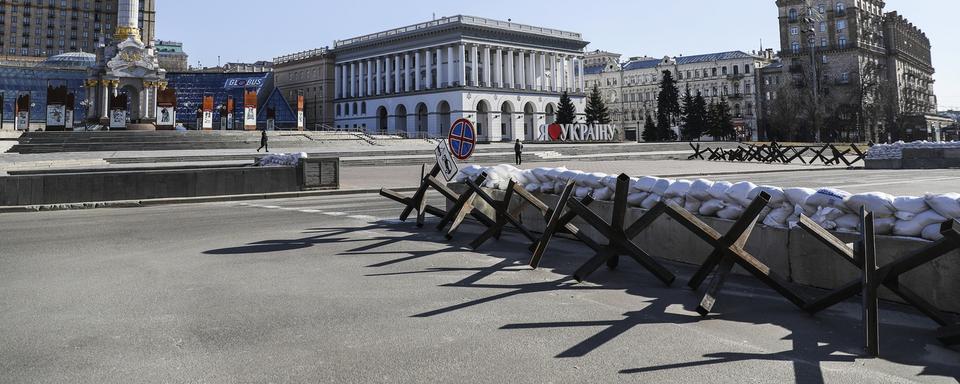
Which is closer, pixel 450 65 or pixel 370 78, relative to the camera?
pixel 450 65

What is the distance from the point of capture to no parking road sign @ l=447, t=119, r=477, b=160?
401 inches

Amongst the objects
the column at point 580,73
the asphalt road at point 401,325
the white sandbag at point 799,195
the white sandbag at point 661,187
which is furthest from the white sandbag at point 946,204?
the column at point 580,73

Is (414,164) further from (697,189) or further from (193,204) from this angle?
(697,189)

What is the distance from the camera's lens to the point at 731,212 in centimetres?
686

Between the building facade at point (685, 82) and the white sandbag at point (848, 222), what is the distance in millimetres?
106337

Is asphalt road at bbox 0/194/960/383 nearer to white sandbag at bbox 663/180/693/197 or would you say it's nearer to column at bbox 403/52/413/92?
white sandbag at bbox 663/180/693/197

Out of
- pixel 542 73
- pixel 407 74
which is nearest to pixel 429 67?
pixel 407 74

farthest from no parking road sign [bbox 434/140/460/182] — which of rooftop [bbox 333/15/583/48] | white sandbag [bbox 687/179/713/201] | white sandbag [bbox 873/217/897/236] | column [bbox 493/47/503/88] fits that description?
column [bbox 493/47/503/88]

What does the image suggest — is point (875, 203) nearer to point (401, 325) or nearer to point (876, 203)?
point (876, 203)

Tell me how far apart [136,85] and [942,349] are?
7426 centimetres

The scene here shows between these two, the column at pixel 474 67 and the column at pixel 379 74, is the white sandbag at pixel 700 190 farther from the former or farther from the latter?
the column at pixel 379 74

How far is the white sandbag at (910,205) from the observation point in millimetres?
5250

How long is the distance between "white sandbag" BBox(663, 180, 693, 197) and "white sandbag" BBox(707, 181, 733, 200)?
1.15 ft

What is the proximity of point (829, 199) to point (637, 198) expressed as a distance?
2.59 metres
